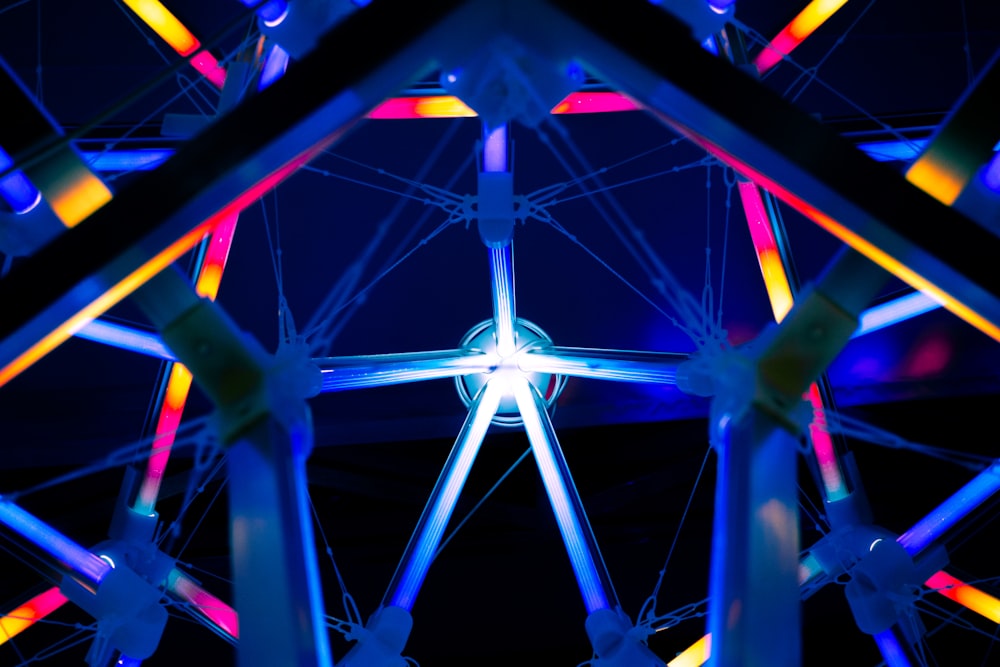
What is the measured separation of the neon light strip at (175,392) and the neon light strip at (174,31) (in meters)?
0.81

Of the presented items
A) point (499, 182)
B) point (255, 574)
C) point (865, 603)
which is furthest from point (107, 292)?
point (865, 603)

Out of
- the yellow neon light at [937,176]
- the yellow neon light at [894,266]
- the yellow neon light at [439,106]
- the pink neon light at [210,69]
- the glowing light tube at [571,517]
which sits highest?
Result: the pink neon light at [210,69]

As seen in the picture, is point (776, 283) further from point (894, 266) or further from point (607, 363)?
point (894, 266)

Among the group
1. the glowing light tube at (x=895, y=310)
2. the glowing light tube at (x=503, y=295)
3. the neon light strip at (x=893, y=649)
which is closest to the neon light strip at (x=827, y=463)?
the glowing light tube at (x=895, y=310)

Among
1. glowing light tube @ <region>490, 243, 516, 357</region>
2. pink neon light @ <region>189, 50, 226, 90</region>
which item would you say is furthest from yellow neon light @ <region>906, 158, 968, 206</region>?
pink neon light @ <region>189, 50, 226, 90</region>

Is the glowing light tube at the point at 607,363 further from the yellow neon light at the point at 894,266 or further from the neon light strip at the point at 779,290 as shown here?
the yellow neon light at the point at 894,266

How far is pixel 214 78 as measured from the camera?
18.2ft

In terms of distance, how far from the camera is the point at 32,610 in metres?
5.34

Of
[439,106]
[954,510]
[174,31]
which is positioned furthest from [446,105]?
[954,510]

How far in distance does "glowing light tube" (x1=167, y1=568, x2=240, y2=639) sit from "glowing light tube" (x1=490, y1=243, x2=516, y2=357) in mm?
2007

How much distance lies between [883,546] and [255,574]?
3046 mm

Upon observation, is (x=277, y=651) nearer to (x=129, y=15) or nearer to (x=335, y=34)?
(x=335, y=34)

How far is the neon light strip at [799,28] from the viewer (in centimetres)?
555

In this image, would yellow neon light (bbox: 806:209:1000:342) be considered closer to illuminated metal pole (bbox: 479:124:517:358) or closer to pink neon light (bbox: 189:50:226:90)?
illuminated metal pole (bbox: 479:124:517:358)
